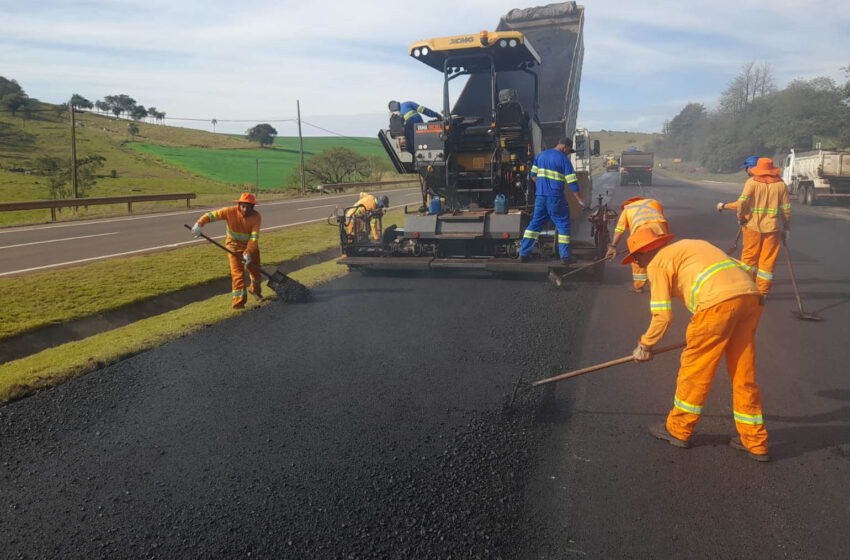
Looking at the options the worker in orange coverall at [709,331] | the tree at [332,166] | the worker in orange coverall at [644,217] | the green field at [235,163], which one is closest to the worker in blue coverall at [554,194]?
the worker in orange coverall at [644,217]

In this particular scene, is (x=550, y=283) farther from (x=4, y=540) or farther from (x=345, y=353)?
(x=4, y=540)

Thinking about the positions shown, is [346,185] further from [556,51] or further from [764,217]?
[764,217]

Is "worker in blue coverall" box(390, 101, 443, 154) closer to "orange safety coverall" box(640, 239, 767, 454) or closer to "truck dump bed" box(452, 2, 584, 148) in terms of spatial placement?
"truck dump bed" box(452, 2, 584, 148)

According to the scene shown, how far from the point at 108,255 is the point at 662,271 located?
1076cm

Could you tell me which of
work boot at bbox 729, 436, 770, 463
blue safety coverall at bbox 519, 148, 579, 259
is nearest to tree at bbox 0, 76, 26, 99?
blue safety coverall at bbox 519, 148, 579, 259

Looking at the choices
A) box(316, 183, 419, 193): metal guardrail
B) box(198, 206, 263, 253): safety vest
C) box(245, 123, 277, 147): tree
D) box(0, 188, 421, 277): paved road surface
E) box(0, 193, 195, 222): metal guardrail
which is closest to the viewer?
box(198, 206, 263, 253): safety vest

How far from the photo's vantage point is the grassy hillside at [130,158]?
122 ft

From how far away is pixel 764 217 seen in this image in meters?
6.88

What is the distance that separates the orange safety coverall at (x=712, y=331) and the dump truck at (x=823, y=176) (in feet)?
72.2

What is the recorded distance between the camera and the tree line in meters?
42.5

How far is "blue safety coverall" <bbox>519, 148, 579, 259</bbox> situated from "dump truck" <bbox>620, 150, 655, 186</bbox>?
2995 cm

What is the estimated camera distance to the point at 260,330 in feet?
20.0

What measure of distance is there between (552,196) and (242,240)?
13.6 ft

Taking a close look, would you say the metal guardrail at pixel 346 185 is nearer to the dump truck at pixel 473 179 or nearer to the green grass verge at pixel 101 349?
the dump truck at pixel 473 179
